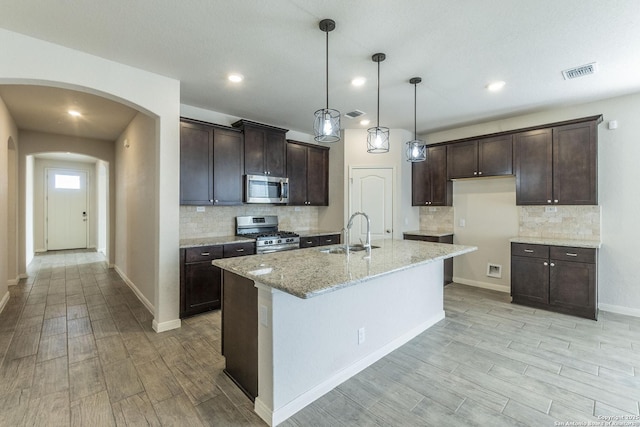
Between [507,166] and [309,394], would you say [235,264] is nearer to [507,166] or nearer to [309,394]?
[309,394]

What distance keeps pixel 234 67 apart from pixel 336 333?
2.65 m

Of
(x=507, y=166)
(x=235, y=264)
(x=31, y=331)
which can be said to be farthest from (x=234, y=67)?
(x=507, y=166)

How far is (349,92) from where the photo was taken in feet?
11.7

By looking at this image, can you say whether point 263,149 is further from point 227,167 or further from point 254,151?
point 227,167

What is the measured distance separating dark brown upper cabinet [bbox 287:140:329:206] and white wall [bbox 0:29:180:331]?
2081 millimetres

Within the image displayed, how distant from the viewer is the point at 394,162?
5141 millimetres

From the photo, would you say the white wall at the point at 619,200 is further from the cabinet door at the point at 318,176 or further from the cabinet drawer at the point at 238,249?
the cabinet drawer at the point at 238,249

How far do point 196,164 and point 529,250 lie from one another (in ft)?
14.9

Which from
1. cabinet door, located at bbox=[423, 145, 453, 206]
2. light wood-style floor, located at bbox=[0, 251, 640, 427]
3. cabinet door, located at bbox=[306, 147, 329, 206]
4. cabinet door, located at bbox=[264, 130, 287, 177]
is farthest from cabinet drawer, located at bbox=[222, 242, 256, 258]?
cabinet door, located at bbox=[423, 145, 453, 206]

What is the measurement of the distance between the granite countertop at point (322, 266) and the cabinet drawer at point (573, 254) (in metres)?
1.80

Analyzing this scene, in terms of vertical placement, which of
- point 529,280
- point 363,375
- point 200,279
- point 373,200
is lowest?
point 363,375

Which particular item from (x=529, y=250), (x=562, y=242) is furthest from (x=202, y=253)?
(x=562, y=242)

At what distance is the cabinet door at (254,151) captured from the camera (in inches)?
171

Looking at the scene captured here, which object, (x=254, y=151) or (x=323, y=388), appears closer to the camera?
(x=323, y=388)
